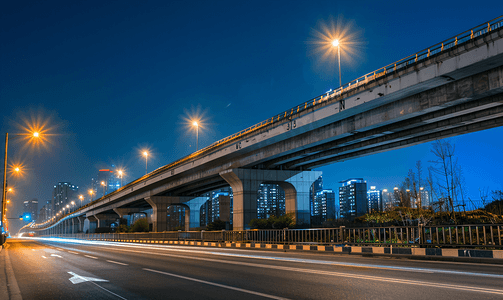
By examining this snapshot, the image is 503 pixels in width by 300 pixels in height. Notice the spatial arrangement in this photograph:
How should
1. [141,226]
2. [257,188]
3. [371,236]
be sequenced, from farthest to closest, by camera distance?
[141,226], [257,188], [371,236]

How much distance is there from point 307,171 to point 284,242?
20464 mm

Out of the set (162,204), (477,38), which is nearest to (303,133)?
(477,38)

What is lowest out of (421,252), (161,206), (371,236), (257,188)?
(421,252)

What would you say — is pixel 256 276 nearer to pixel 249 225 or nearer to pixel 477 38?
pixel 477 38

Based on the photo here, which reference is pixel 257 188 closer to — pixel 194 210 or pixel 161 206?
pixel 161 206

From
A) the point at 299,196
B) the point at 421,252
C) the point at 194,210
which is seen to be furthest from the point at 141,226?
the point at 421,252

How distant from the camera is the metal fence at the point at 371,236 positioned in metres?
15.2

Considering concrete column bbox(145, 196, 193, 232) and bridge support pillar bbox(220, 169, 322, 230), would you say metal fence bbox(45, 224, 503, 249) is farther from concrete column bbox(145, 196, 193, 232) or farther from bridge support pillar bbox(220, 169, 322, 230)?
concrete column bbox(145, 196, 193, 232)

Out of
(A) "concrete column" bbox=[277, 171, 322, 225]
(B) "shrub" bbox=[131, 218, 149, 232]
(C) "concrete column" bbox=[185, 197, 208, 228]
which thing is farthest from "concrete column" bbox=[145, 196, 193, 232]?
(A) "concrete column" bbox=[277, 171, 322, 225]

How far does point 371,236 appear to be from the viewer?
23016mm

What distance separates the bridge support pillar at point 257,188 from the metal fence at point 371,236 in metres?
6.09

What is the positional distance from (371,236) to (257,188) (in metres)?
20.9

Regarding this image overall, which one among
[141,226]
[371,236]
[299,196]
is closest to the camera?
[371,236]

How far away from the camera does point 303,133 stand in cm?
3306
